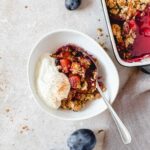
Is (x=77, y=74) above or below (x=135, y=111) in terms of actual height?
above

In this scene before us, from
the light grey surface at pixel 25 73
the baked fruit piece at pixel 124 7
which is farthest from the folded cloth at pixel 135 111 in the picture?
the baked fruit piece at pixel 124 7

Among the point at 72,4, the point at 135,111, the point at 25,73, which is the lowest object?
the point at 135,111

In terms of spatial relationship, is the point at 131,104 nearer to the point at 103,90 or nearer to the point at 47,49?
the point at 103,90

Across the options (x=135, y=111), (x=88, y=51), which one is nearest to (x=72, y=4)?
(x=88, y=51)

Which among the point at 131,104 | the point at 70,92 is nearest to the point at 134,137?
the point at 131,104

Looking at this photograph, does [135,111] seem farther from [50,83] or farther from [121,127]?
[50,83]

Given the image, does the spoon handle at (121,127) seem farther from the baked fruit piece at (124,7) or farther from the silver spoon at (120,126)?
the baked fruit piece at (124,7)
